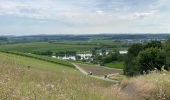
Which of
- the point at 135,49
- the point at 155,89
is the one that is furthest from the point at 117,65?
the point at 155,89

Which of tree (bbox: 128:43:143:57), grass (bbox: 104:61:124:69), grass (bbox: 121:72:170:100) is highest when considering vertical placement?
grass (bbox: 121:72:170:100)

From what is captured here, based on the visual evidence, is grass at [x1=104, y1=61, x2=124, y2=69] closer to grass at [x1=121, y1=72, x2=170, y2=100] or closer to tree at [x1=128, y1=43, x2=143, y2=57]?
tree at [x1=128, y1=43, x2=143, y2=57]

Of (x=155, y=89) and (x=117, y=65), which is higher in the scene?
(x=155, y=89)

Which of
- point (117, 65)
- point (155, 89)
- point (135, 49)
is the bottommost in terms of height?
point (117, 65)

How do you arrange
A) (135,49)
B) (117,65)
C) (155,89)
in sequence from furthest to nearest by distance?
(117,65)
(135,49)
(155,89)

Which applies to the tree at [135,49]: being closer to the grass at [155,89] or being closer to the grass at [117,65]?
the grass at [117,65]

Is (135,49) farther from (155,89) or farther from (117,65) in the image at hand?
(155,89)

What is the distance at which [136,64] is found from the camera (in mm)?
66688

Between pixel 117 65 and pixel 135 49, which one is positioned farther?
pixel 117 65

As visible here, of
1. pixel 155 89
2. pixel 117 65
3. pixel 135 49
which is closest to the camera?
pixel 155 89

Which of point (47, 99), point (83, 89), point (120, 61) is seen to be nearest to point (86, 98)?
point (83, 89)

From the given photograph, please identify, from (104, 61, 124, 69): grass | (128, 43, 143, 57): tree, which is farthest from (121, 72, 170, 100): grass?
(104, 61, 124, 69): grass

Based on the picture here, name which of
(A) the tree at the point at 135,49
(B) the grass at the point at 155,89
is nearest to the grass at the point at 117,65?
(A) the tree at the point at 135,49

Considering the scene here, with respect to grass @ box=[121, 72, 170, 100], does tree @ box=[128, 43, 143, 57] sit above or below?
below
